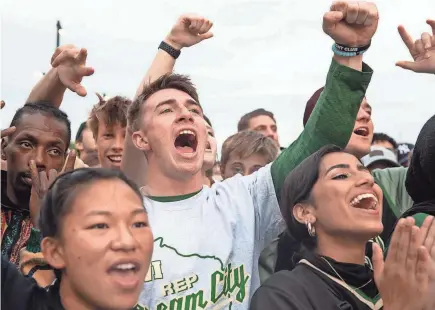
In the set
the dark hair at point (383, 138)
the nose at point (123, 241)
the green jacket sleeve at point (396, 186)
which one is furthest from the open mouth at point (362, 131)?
the dark hair at point (383, 138)

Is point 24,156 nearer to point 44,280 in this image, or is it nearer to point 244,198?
point 44,280

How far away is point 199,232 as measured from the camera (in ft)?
8.31

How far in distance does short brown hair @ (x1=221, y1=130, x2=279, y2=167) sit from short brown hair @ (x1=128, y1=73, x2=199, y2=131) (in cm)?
157

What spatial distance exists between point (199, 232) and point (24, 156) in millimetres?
1017

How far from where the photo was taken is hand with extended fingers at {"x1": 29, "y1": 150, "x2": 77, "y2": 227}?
2.80 m

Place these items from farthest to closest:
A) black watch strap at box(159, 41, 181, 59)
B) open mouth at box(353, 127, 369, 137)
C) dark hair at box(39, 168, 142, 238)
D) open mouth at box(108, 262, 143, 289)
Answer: open mouth at box(353, 127, 369, 137)
black watch strap at box(159, 41, 181, 59)
dark hair at box(39, 168, 142, 238)
open mouth at box(108, 262, 143, 289)

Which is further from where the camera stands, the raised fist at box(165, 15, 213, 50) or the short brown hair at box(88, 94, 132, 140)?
the short brown hair at box(88, 94, 132, 140)

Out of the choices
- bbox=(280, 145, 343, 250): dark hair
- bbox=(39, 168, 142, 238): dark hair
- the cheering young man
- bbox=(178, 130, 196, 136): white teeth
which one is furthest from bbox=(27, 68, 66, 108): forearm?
bbox=(280, 145, 343, 250): dark hair

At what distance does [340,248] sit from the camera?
2.60m

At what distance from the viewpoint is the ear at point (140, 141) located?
285 cm

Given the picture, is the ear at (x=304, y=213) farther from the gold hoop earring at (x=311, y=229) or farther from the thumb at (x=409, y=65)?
the thumb at (x=409, y=65)

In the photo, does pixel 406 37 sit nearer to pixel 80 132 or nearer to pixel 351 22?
pixel 351 22

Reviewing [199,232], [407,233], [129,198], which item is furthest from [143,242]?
[407,233]

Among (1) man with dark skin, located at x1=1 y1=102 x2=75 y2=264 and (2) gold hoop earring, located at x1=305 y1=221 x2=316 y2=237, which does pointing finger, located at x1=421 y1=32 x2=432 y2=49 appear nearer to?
(2) gold hoop earring, located at x1=305 y1=221 x2=316 y2=237
